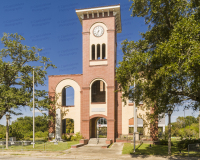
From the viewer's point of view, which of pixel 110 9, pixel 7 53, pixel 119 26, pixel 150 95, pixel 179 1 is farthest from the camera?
pixel 119 26

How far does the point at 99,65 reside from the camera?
101 feet

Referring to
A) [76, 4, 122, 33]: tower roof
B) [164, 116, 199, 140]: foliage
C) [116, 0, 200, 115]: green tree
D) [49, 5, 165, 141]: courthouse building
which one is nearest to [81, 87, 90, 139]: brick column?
[49, 5, 165, 141]: courthouse building

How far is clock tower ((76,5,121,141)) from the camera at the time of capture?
29.6m

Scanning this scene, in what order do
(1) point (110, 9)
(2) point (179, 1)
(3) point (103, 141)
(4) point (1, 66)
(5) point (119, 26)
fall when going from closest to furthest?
(2) point (179, 1) → (4) point (1, 66) → (3) point (103, 141) → (1) point (110, 9) → (5) point (119, 26)

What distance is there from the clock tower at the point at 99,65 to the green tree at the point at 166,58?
12831 millimetres

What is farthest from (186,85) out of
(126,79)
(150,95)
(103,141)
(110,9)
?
(110,9)

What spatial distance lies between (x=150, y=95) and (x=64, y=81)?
19.9m

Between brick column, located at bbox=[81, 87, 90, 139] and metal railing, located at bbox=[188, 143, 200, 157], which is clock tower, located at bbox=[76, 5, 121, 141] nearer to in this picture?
brick column, located at bbox=[81, 87, 90, 139]

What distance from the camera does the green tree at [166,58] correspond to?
40.3 feet

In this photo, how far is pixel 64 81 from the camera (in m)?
32.8

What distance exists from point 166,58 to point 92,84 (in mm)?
19045

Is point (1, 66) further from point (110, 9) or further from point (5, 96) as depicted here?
point (110, 9)

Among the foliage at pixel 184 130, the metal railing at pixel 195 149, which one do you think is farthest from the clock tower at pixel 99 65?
the metal railing at pixel 195 149

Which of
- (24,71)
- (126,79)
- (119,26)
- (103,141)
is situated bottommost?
(103,141)
